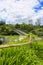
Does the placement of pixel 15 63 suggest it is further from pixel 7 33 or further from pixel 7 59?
pixel 7 33

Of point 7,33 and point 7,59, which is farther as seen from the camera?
point 7,33

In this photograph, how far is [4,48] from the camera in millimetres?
4809

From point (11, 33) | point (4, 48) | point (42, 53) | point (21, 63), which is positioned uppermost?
point (4, 48)

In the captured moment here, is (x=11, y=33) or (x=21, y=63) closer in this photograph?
(x=21, y=63)

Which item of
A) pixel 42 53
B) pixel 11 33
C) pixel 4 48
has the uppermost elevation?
pixel 4 48

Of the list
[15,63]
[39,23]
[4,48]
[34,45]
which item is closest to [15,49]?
[4,48]

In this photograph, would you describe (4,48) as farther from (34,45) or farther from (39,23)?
(39,23)

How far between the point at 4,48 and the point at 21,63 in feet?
2.30

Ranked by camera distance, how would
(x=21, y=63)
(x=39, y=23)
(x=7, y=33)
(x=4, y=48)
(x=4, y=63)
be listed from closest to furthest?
(x=4, y=63) → (x=21, y=63) → (x=4, y=48) → (x=7, y=33) → (x=39, y=23)

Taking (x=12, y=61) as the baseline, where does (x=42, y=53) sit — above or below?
below

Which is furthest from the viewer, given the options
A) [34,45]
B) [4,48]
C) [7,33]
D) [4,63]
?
[7,33]

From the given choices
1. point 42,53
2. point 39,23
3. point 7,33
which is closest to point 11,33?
point 7,33

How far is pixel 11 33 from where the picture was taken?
69.6 metres

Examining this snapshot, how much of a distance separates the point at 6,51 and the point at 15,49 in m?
0.32
